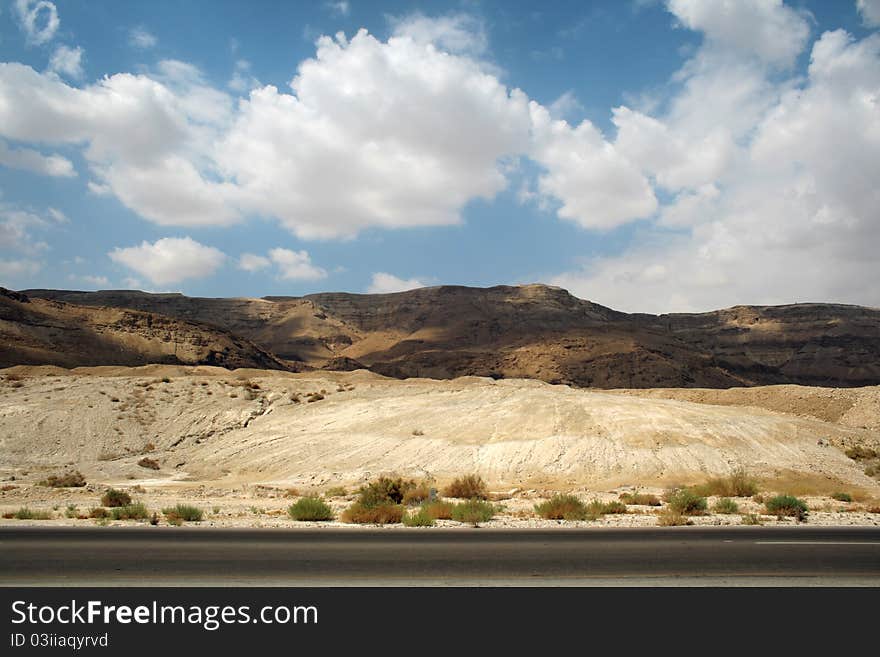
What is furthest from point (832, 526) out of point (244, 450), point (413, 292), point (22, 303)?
point (413, 292)

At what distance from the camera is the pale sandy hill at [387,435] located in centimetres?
3094

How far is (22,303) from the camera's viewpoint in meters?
85.6

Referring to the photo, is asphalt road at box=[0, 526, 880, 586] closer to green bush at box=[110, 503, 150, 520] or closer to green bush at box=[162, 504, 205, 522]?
green bush at box=[162, 504, 205, 522]

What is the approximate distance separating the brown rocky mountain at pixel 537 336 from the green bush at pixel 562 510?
73.4 meters

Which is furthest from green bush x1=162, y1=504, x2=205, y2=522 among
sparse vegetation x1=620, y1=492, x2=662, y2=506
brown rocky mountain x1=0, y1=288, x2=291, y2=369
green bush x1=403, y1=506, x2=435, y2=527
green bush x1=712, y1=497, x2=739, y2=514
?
brown rocky mountain x1=0, y1=288, x2=291, y2=369

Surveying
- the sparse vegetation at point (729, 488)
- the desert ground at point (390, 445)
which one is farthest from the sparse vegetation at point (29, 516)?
the sparse vegetation at point (729, 488)

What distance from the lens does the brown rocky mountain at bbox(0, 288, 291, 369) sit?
75188mm

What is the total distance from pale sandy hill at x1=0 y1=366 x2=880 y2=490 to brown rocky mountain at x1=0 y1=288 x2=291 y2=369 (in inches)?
1188

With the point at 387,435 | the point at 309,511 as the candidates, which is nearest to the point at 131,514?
the point at 309,511

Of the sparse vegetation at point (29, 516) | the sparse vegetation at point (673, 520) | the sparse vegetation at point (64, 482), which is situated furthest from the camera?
the sparse vegetation at point (64, 482)

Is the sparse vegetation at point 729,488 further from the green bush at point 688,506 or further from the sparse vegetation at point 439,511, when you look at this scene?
the sparse vegetation at point 439,511
